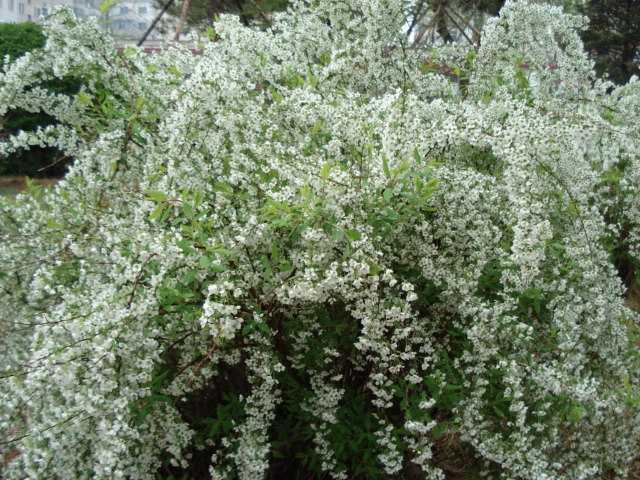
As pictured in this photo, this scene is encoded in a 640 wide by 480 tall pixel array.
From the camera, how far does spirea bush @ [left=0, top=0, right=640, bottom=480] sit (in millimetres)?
2492

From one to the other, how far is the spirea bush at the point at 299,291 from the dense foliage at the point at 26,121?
25.7 ft

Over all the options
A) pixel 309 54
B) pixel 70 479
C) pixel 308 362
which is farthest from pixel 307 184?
pixel 309 54

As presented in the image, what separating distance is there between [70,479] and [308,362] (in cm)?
106

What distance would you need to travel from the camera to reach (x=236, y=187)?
119 inches

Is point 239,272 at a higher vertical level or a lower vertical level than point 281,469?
higher

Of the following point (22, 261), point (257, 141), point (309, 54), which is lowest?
point (22, 261)

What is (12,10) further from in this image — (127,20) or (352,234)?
(352,234)

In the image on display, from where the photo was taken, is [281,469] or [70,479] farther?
[281,469]

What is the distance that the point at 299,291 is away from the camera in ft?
7.78

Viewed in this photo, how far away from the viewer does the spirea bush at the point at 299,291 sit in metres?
2.49

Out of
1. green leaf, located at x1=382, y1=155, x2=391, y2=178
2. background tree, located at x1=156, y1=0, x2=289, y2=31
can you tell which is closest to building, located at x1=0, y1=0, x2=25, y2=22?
background tree, located at x1=156, y1=0, x2=289, y2=31

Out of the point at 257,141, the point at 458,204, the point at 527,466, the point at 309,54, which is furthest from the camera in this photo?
the point at 309,54

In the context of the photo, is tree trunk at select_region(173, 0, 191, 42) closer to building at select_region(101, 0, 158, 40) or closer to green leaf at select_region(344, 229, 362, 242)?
building at select_region(101, 0, 158, 40)

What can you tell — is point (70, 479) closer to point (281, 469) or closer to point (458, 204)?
point (281, 469)
